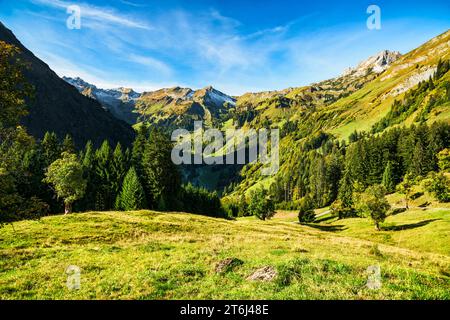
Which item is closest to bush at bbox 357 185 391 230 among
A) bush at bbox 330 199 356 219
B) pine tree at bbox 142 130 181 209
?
bush at bbox 330 199 356 219

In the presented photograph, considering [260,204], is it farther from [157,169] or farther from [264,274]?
[264,274]

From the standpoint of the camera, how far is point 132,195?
228 ft

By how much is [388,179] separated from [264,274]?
459ft

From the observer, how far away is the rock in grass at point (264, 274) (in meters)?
14.9

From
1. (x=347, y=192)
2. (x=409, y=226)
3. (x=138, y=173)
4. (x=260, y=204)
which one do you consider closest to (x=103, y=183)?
(x=138, y=173)

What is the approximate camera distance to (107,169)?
80062mm

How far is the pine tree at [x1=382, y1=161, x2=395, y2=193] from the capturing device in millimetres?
132125

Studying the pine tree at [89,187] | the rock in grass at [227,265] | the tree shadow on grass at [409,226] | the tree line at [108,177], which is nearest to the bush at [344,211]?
the tree shadow on grass at [409,226]

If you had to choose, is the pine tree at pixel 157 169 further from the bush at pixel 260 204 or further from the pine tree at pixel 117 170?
the bush at pixel 260 204

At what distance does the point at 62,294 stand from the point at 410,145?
166070mm

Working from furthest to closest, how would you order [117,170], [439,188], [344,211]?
[344,211] < [439,188] < [117,170]

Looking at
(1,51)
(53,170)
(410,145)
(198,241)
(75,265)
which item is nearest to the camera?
(1,51)
